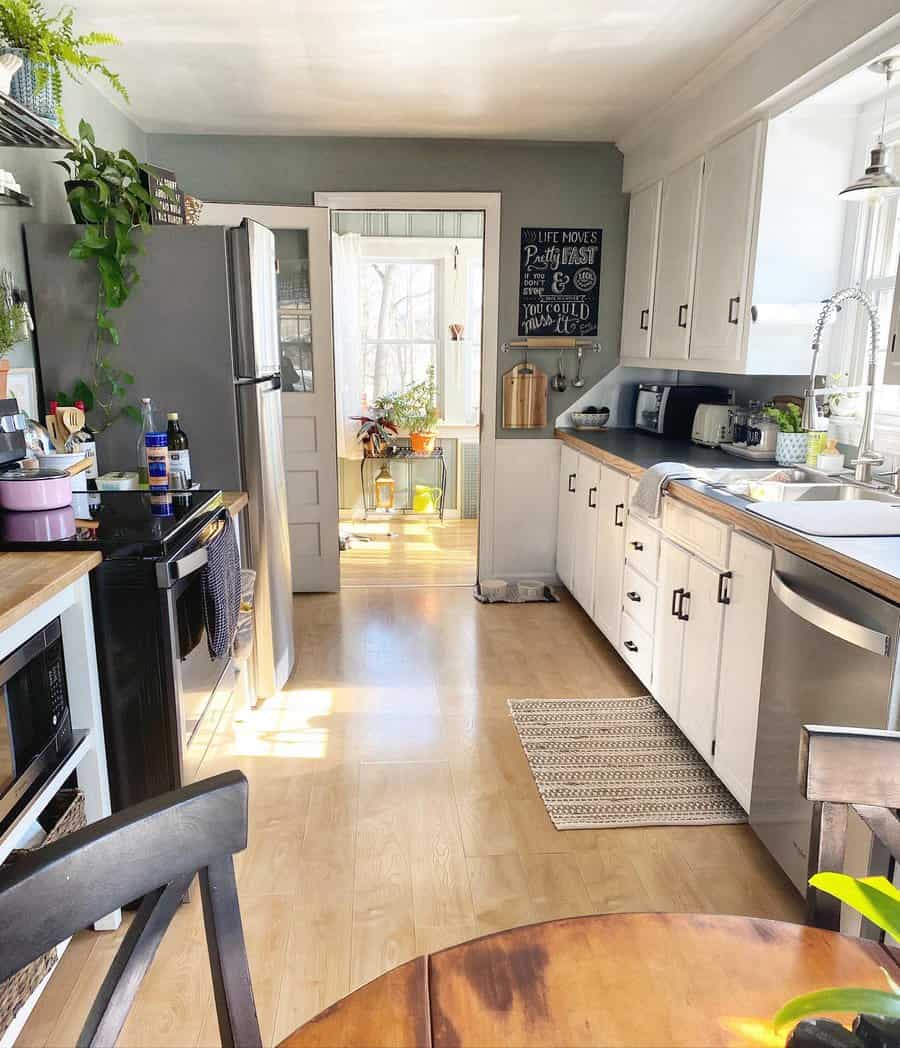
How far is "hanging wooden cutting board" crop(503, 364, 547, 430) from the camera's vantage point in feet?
14.1

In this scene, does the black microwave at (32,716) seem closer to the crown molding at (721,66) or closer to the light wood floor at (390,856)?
the light wood floor at (390,856)

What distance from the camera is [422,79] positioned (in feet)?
10.3

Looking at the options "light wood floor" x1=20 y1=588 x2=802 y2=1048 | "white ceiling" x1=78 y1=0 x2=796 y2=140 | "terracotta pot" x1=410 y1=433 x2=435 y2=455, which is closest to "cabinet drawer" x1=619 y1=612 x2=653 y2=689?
"light wood floor" x1=20 y1=588 x2=802 y2=1048

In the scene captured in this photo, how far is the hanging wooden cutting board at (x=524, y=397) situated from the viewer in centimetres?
431

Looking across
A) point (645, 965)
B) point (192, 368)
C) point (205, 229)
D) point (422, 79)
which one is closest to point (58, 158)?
point (205, 229)

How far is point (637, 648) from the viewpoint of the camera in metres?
3.10

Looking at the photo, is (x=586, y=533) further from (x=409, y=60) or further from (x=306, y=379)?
(x=409, y=60)

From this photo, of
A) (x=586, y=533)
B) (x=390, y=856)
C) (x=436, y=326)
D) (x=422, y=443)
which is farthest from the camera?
(x=436, y=326)

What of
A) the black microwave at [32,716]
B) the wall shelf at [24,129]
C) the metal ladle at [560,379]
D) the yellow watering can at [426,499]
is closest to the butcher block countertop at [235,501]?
the black microwave at [32,716]

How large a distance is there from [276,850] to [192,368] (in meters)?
1.56

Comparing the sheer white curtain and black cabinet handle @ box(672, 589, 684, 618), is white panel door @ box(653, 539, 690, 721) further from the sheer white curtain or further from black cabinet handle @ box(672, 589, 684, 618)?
the sheer white curtain

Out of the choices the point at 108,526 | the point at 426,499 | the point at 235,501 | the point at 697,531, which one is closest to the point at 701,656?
the point at 697,531

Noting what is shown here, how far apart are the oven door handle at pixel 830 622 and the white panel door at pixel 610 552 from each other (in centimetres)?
134

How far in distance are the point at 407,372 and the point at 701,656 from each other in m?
4.22
